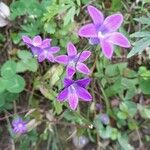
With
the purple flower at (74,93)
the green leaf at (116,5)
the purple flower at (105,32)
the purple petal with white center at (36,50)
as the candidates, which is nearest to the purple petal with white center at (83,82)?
the purple flower at (74,93)

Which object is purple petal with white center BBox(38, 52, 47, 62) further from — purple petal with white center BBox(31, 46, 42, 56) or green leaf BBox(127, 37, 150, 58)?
green leaf BBox(127, 37, 150, 58)

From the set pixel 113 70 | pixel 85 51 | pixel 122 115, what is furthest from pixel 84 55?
pixel 122 115

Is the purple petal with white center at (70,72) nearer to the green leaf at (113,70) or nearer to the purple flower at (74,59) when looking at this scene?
the purple flower at (74,59)

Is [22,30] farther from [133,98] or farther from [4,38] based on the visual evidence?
[133,98]

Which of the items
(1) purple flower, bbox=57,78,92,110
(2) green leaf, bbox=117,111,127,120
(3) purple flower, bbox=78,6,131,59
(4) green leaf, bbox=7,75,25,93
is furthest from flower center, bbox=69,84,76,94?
(2) green leaf, bbox=117,111,127,120

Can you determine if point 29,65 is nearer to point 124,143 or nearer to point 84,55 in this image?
point 84,55
